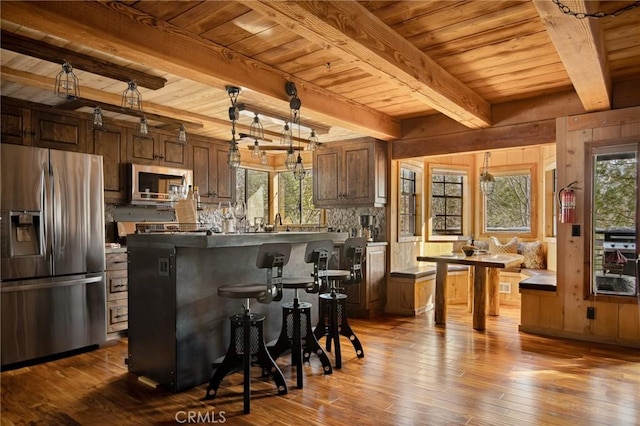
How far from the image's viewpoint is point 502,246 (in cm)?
599

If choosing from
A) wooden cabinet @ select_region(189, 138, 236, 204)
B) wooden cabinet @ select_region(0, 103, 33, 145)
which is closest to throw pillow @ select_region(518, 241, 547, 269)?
wooden cabinet @ select_region(189, 138, 236, 204)

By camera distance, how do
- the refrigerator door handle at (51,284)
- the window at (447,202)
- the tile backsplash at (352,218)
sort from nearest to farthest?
the refrigerator door handle at (51,284) < the tile backsplash at (352,218) < the window at (447,202)

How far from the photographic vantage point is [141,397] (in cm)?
282

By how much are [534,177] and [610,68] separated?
274 cm

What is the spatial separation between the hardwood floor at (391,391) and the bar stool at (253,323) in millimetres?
129

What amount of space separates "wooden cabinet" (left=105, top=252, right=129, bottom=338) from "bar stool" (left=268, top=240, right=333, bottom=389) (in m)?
1.79

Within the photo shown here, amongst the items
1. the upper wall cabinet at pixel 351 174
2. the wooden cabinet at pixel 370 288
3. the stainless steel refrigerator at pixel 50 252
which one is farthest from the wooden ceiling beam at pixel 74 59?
the wooden cabinet at pixel 370 288

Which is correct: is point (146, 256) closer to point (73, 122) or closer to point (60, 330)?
point (60, 330)

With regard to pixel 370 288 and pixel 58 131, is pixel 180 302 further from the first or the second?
pixel 370 288

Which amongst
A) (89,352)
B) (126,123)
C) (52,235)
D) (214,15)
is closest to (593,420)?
(214,15)

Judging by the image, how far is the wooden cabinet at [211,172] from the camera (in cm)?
557

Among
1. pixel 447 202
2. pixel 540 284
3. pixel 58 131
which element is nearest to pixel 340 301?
pixel 540 284

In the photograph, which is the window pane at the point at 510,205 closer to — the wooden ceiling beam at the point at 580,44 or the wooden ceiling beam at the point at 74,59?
the wooden ceiling beam at the point at 580,44

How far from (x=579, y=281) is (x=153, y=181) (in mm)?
4709
